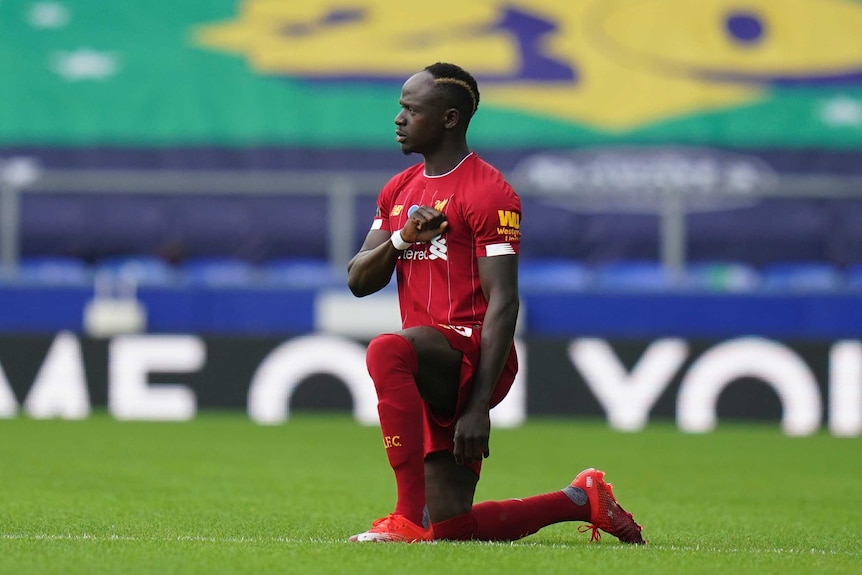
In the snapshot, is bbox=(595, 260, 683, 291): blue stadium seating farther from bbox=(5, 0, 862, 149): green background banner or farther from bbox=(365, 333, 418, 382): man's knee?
bbox=(365, 333, 418, 382): man's knee

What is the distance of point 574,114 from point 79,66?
18.0 feet

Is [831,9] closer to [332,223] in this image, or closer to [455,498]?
[332,223]

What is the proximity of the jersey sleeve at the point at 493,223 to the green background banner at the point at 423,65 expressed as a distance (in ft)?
35.0

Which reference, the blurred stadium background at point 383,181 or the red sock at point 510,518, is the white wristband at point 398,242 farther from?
the blurred stadium background at point 383,181

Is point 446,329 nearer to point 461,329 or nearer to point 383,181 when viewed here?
point 461,329

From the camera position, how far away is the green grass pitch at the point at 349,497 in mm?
4457

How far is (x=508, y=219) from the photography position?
4.93 metres

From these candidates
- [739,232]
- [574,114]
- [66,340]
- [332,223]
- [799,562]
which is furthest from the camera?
[574,114]

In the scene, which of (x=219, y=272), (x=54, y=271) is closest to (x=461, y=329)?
(x=219, y=272)

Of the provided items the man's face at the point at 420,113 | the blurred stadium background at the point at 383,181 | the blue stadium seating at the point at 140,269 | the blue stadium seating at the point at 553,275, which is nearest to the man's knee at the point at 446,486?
the man's face at the point at 420,113

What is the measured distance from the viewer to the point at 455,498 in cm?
498

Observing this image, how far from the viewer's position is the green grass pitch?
4.46m

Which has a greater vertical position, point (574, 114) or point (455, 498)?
point (574, 114)

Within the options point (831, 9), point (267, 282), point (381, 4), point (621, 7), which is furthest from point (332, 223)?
point (831, 9)
